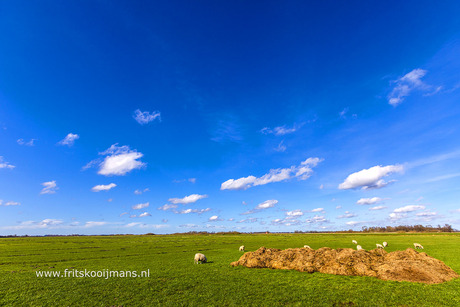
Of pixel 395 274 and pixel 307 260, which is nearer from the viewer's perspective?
pixel 395 274

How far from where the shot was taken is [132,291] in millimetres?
17703

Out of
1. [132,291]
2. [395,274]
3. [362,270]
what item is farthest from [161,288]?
[395,274]

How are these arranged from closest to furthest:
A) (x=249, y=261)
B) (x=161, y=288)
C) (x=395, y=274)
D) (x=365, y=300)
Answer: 1. (x=365, y=300)
2. (x=161, y=288)
3. (x=395, y=274)
4. (x=249, y=261)

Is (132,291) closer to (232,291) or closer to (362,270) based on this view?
(232,291)

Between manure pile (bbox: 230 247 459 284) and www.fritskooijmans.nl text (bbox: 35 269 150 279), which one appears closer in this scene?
manure pile (bbox: 230 247 459 284)

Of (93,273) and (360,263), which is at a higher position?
(360,263)

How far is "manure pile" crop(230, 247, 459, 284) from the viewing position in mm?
20281

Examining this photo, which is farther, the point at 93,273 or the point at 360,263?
the point at 93,273

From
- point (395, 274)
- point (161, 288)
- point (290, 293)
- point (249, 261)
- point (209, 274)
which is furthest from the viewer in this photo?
point (249, 261)

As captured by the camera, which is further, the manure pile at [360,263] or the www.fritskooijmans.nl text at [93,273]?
the www.fritskooijmans.nl text at [93,273]

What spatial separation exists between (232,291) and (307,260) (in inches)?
491

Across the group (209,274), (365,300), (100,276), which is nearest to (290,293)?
(365,300)

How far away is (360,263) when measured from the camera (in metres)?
23.3

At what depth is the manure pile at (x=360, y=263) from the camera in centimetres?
2028
